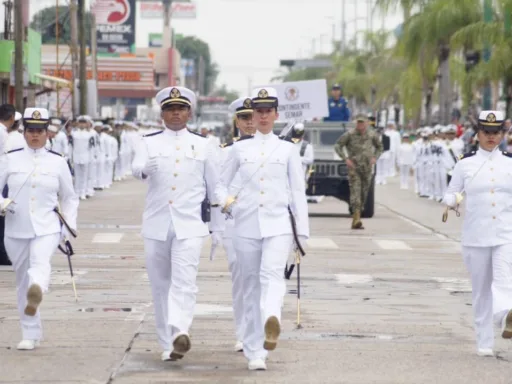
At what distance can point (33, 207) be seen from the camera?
36.3ft

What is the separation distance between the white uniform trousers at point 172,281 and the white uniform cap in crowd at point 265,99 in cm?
101

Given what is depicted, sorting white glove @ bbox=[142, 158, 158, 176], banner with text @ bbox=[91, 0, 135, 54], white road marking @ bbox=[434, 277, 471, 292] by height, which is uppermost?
banner with text @ bbox=[91, 0, 135, 54]

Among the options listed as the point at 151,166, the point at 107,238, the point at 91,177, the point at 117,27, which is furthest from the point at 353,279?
the point at 117,27

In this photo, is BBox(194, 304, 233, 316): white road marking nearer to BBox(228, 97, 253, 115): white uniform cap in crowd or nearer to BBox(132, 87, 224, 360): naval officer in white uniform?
BBox(228, 97, 253, 115): white uniform cap in crowd

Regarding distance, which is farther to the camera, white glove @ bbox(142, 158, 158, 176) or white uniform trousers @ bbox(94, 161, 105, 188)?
white uniform trousers @ bbox(94, 161, 105, 188)

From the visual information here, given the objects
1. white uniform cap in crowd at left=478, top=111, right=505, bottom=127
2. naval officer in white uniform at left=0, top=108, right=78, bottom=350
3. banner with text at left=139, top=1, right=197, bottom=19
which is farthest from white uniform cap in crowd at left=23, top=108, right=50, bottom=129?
banner with text at left=139, top=1, right=197, bottom=19

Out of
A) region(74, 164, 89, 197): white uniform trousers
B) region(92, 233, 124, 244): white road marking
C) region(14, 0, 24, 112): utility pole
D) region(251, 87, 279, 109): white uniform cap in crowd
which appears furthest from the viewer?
region(74, 164, 89, 197): white uniform trousers

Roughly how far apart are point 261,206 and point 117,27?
3810 inches

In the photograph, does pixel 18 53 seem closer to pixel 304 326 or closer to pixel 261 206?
pixel 304 326

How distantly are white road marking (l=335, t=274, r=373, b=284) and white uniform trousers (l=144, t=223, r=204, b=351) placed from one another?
612 cm

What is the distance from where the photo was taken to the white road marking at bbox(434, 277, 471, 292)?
52.0 ft

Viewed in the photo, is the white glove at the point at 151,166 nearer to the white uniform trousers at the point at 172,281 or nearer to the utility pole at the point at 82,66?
the white uniform trousers at the point at 172,281

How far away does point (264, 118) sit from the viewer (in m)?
10.3

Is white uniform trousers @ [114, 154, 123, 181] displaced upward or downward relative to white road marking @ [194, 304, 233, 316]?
downward
